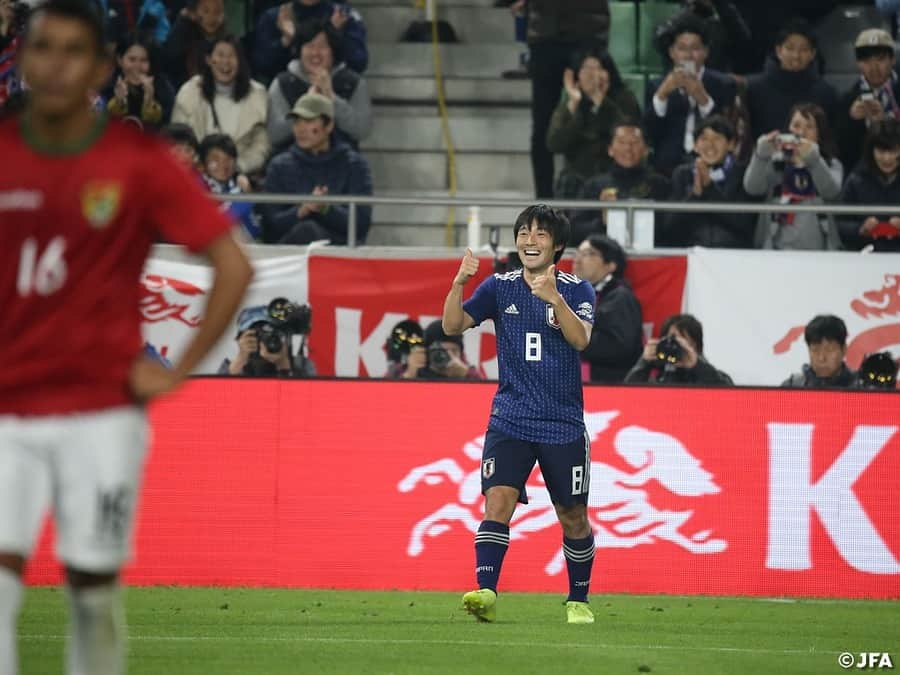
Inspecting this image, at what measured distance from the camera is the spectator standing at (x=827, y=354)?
14.1 m

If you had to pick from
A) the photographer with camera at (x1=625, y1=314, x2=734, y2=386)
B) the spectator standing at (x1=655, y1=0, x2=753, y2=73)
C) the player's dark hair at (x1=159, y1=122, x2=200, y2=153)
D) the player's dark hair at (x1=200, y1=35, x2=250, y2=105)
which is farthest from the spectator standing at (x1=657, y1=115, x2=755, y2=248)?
the player's dark hair at (x1=159, y1=122, x2=200, y2=153)

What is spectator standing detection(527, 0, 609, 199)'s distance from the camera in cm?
1716

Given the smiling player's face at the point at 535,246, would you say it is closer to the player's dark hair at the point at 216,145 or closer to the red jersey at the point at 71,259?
the red jersey at the point at 71,259

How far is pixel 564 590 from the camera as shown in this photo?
1235cm

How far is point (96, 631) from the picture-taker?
209 inches

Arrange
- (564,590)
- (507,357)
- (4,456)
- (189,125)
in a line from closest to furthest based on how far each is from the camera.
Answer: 1. (4,456)
2. (507,357)
3. (564,590)
4. (189,125)

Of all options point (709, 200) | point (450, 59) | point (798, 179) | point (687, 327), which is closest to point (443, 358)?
point (687, 327)

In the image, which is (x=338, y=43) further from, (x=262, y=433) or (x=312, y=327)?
(x=262, y=433)

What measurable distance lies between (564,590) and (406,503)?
124 cm

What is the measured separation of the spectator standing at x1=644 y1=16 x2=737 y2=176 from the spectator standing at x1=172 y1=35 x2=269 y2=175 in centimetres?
368

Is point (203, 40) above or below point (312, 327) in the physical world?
above

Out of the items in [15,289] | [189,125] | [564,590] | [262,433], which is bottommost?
[564,590]

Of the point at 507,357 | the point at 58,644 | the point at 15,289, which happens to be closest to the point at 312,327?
the point at 507,357

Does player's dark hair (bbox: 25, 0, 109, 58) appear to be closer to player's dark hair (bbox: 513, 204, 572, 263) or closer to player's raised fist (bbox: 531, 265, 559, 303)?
player's raised fist (bbox: 531, 265, 559, 303)
